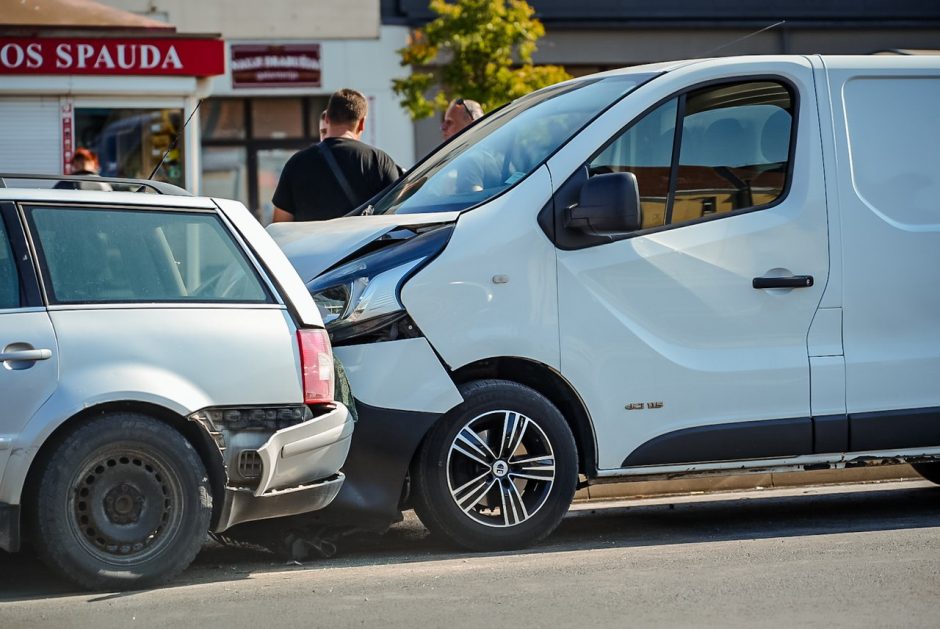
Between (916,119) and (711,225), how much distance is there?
1.20m

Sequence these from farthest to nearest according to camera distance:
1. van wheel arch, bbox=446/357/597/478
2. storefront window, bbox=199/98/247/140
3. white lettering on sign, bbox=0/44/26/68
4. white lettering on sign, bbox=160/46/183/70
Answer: storefront window, bbox=199/98/247/140, white lettering on sign, bbox=160/46/183/70, white lettering on sign, bbox=0/44/26/68, van wheel arch, bbox=446/357/597/478

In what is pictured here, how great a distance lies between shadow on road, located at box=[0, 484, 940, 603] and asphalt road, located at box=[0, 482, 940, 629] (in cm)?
1

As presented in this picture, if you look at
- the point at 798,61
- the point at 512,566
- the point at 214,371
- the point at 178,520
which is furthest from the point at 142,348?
the point at 798,61

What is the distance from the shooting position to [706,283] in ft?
21.7

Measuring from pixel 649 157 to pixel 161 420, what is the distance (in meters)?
2.49

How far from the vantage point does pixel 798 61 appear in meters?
6.95

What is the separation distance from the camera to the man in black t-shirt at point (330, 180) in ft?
27.8

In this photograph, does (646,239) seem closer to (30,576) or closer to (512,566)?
(512,566)

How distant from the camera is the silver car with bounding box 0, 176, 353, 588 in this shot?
17.9 feet

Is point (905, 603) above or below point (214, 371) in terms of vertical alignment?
below

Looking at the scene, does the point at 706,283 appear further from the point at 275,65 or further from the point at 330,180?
the point at 275,65

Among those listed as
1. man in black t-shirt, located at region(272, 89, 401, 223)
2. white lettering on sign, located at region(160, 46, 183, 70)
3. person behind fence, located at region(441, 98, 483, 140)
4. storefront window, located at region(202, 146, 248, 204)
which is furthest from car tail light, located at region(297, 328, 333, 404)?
storefront window, located at region(202, 146, 248, 204)

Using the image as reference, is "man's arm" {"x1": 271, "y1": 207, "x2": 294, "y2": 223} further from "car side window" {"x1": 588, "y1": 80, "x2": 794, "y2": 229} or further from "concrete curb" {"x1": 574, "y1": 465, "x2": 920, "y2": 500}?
"car side window" {"x1": 588, "y1": 80, "x2": 794, "y2": 229}

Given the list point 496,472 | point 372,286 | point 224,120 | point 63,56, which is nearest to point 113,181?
point 372,286
